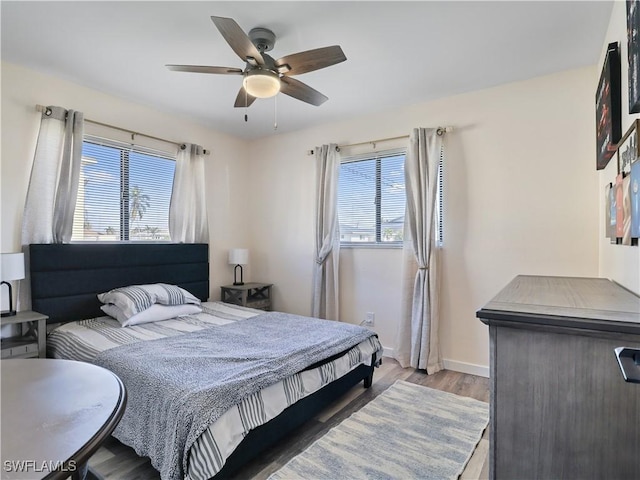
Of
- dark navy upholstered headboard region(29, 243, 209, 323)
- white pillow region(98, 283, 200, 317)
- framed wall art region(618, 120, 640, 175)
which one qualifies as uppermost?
framed wall art region(618, 120, 640, 175)

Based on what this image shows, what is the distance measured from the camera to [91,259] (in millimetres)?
2947

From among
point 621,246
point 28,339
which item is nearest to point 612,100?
point 621,246

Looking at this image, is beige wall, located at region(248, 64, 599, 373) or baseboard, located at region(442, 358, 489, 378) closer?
beige wall, located at region(248, 64, 599, 373)

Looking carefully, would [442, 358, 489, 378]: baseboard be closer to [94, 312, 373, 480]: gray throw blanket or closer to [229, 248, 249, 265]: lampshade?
[94, 312, 373, 480]: gray throw blanket

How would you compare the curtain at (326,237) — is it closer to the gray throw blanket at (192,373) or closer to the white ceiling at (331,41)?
the white ceiling at (331,41)

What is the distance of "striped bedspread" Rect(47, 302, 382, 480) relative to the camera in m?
1.50

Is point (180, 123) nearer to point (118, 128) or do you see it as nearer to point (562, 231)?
point (118, 128)

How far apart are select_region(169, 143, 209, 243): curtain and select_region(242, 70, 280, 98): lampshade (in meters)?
1.95

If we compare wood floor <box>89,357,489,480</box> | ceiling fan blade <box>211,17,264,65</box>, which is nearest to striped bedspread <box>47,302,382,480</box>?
wood floor <box>89,357,489,480</box>

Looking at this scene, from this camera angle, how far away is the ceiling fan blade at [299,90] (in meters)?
2.29

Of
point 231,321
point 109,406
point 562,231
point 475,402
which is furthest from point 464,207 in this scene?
point 109,406

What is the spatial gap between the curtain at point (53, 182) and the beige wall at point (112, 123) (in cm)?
7

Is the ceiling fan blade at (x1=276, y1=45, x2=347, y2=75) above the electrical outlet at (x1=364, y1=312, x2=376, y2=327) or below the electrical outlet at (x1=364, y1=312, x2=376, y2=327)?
above

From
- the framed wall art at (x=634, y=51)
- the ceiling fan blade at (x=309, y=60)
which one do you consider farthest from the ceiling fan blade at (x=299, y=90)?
the framed wall art at (x=634, y=51)
